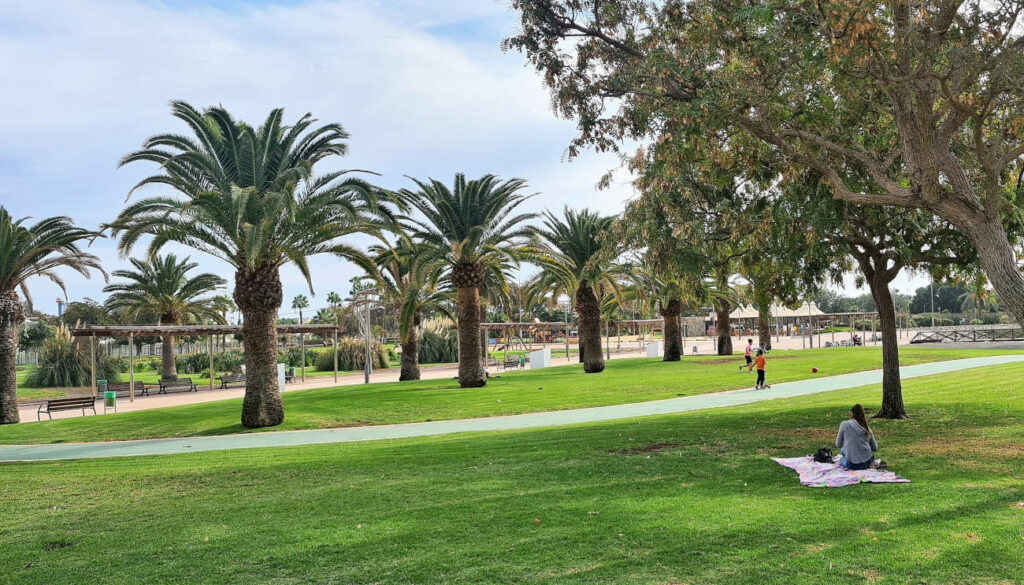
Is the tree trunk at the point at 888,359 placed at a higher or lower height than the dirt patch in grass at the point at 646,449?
higher

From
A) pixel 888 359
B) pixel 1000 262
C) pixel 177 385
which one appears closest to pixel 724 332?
pixel 177 385

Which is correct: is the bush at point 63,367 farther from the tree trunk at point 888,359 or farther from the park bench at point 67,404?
the tree trunk at point 888,359

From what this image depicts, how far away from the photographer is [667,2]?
1237 centimetres

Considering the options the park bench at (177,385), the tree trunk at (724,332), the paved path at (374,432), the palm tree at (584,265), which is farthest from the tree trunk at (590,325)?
the park bench at (177,385)

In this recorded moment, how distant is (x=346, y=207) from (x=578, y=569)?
14.5 metres

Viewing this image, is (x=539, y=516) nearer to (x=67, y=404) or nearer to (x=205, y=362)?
(x=67, y=404)

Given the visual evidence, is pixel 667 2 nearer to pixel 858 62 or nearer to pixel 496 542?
pixel 858 62

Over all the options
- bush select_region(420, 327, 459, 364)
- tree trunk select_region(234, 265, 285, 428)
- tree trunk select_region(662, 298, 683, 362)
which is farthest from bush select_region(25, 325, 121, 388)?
tree trunk select_region(662, 298, 683, 362)

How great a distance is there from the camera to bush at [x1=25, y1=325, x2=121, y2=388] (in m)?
38.3

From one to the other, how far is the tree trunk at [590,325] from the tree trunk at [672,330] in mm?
8142

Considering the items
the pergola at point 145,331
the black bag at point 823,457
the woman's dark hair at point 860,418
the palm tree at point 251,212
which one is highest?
the palm tree at point 251,212

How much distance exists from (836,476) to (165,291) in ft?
130

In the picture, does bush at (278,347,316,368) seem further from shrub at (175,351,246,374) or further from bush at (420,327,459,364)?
bush at (420,327,459,364)

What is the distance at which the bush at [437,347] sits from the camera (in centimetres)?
5219
